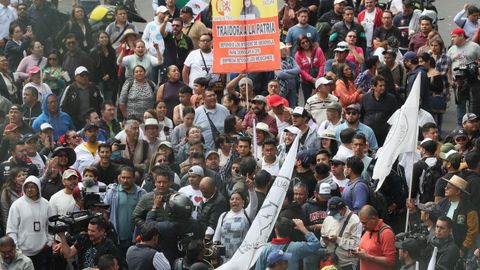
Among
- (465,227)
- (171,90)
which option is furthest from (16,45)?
(465,227)

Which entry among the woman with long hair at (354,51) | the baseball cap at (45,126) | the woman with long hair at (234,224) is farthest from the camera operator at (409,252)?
the woman with long hair at (354,51)

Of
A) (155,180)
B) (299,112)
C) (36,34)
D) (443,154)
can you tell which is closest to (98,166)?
(155,180)

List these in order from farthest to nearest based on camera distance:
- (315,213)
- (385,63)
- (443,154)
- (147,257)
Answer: (385,63) → (443,154) → (315,213) → (147,257)

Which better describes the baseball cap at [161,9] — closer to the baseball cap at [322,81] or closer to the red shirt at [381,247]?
the baseball cap at [322,81]

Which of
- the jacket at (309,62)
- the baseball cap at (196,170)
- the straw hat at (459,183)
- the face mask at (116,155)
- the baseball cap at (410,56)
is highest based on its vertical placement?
the baseball cap at (410,56)

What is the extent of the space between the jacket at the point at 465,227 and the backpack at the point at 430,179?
1.40m

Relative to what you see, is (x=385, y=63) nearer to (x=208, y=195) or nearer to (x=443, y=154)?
(x=443, y=154)

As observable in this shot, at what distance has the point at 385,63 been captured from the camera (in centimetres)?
2452

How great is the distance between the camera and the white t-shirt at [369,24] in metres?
27.0

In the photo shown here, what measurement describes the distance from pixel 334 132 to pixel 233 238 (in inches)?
142

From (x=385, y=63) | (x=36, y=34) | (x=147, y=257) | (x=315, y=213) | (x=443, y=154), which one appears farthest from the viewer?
(x=36, y=34)

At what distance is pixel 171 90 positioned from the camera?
24.0 metres

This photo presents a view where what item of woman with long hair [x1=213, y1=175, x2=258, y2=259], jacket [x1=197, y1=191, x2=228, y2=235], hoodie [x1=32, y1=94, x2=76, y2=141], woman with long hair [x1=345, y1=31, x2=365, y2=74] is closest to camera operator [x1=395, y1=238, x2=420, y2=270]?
woman with long hair [x1=213, y1=175, x2=258, y2=259]

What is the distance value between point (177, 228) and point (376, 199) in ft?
7.70
